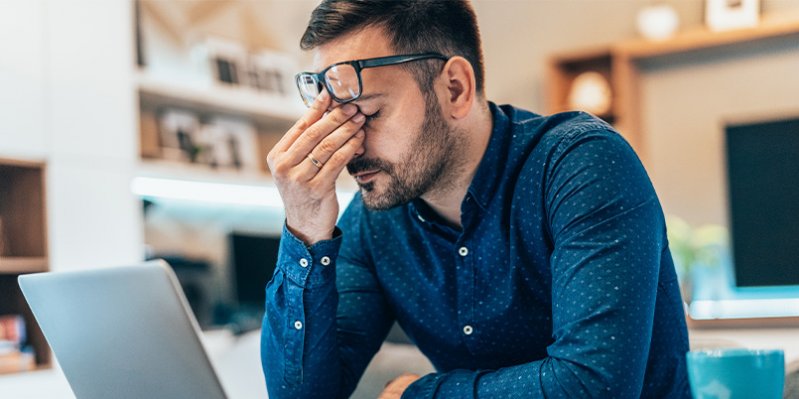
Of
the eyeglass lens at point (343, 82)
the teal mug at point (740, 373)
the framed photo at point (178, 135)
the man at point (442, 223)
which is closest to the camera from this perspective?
the teal mug at point (740, 373)

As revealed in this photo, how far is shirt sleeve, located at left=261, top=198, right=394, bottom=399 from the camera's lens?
131cm

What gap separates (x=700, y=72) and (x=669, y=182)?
0.55 meters

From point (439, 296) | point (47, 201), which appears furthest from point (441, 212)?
point (47, 201)

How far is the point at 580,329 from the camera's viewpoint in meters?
1.11

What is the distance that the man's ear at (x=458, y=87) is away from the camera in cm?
141

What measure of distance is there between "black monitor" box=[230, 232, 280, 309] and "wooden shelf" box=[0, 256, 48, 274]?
3.11ft

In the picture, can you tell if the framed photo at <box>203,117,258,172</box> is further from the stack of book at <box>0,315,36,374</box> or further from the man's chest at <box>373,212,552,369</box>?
the man's chest at <box>373,212,552,369</box>

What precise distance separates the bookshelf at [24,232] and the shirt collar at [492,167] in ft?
6.58

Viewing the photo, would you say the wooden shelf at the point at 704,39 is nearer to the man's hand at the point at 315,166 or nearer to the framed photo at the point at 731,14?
the framed photo at the point at 731,14

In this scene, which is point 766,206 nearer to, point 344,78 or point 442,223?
point 442,223

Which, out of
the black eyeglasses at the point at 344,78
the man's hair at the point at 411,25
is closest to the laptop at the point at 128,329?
the black eyeglasses at the point at 344,78

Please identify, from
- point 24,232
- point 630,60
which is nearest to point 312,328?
point 24,232

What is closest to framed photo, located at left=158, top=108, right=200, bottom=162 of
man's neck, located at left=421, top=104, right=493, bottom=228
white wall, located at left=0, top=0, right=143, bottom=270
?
white wall, located at left=0, top=0, right=143, bottom=270

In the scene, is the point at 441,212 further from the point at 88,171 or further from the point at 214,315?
the point at 214,315
